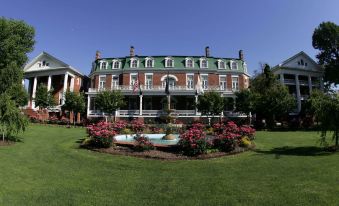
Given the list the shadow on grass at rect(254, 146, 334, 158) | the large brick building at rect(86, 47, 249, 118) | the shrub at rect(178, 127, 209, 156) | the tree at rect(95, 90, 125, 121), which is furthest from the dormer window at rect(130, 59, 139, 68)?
the shadow on grass at rect(254, 146, 334, 158)

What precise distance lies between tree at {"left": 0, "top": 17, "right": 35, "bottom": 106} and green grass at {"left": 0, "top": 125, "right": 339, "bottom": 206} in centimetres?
2647

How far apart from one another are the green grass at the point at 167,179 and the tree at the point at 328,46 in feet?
121

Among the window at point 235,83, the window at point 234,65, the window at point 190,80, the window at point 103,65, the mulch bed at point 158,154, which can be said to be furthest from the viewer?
the window at point 103,65

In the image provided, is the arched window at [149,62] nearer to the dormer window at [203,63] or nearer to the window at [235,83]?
the dormer window at [203,63]

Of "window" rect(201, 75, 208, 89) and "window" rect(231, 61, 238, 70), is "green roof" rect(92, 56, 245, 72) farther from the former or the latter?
"window" rect(201, 75, 208, 89)

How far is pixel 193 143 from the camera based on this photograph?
1374 cm

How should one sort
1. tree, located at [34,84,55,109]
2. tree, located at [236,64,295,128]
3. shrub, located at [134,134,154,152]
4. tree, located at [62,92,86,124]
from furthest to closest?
tree, located at [34,84,55,109], tree, located at [62,92,86,124], tree, located at [236,64,295,128], shrub, located at [134,134,154,152]

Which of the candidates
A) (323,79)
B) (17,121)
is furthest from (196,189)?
(323,79)

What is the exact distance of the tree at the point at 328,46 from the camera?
145 feet

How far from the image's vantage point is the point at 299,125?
1273 inches

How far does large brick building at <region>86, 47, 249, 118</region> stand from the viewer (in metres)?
40.8

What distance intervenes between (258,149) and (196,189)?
7.94 metres

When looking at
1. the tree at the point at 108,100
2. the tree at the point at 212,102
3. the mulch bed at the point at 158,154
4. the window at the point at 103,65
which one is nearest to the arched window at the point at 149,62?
the window at the point at 103,65

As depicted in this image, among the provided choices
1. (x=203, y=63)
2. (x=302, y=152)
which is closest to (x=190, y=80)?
(x=203, y=63)
